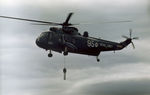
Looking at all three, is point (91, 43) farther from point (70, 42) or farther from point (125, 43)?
point (125, 43)

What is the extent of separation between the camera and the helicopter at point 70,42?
53781 mm

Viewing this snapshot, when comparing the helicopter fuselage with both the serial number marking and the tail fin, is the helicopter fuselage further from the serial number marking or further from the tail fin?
the tail fin

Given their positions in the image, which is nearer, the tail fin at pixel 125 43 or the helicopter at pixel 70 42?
the helicopter at pixel 70 42

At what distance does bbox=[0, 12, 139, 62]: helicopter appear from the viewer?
5378 centimetres

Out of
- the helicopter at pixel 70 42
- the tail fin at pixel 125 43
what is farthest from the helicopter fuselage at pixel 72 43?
the tail fin at pixel 125 43

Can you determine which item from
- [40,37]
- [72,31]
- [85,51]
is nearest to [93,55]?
[85,51]

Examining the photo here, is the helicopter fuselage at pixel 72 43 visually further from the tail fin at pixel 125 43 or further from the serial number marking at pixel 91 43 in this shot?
the tail fin at pixel 125 43

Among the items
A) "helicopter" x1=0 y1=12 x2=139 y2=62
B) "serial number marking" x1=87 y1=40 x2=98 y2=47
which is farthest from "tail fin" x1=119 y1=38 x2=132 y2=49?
"serial number marking" x1=87 y1=40 x2=98 y2=47

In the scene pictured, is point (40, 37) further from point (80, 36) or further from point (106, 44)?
point (106, 44)

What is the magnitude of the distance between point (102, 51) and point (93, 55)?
1.92 meters

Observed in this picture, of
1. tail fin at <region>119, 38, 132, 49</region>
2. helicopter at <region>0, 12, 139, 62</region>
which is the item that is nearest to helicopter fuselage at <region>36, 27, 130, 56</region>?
helicopter at <region>0, 12, 139, 62</region>

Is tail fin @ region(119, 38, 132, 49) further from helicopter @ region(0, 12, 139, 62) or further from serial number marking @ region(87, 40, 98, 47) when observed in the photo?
serial number marking @ region(87, 40, 98, 47)

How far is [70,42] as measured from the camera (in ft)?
180

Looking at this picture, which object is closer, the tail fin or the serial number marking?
the serial number marking
